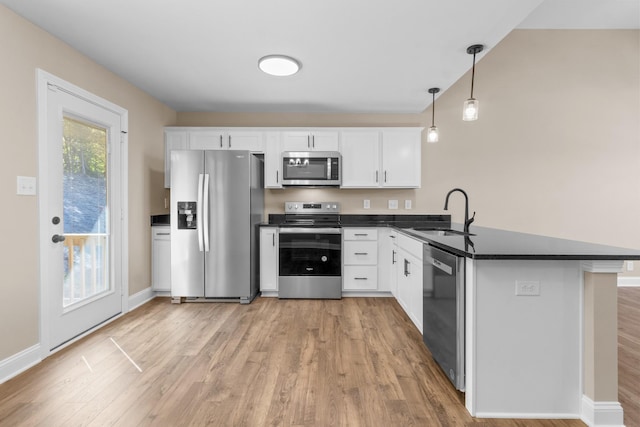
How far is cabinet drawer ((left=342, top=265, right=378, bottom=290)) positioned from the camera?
3.70m

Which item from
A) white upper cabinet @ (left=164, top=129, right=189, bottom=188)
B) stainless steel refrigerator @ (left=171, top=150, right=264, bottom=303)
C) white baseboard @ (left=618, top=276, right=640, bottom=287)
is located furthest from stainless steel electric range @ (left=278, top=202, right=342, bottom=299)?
white baseboard @ (left=618, top=276, right=640, bottom=287)

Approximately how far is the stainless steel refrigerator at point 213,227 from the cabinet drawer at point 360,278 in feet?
3.90

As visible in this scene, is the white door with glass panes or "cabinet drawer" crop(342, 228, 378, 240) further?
"cabinet drawer" crop(342, 228, 378, 240)

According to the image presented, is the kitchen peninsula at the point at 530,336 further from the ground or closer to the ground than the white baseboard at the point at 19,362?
further from the ground

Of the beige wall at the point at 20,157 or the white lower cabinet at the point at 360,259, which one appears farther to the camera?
the white lower cabinet at the point at 360,259

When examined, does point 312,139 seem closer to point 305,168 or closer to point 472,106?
point 305,168

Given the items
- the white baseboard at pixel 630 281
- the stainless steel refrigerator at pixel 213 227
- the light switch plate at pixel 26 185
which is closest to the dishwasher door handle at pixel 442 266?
the stainless steel refrigerator at pixel 213 227

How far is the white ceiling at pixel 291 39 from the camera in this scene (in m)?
1.96

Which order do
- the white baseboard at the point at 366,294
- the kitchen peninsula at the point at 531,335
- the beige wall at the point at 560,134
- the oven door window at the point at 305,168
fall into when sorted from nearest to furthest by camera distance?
the kitchen peninsula at the point at 531,335, the white baseboard at the point at 366,294, the oven door window at the point at 305,168, the beige wall at the point at 560,134

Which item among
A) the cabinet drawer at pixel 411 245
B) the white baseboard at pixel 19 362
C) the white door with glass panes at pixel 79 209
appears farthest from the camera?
the cabinet drawer at pixel 411 245

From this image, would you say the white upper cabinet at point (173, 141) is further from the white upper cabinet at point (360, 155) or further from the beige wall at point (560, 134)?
the beige wall at point (560, 134)

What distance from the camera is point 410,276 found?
2760 millimetres

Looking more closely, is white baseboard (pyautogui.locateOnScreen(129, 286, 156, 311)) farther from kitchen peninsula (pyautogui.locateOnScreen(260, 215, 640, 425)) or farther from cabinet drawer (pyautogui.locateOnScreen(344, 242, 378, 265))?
kitchen peninsula (pyautogui.locateOnScreen(260, 215, 640, 425))

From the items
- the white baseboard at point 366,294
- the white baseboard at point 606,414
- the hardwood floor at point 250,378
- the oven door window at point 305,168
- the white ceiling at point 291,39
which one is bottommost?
the hardwood floor at point 250,378
